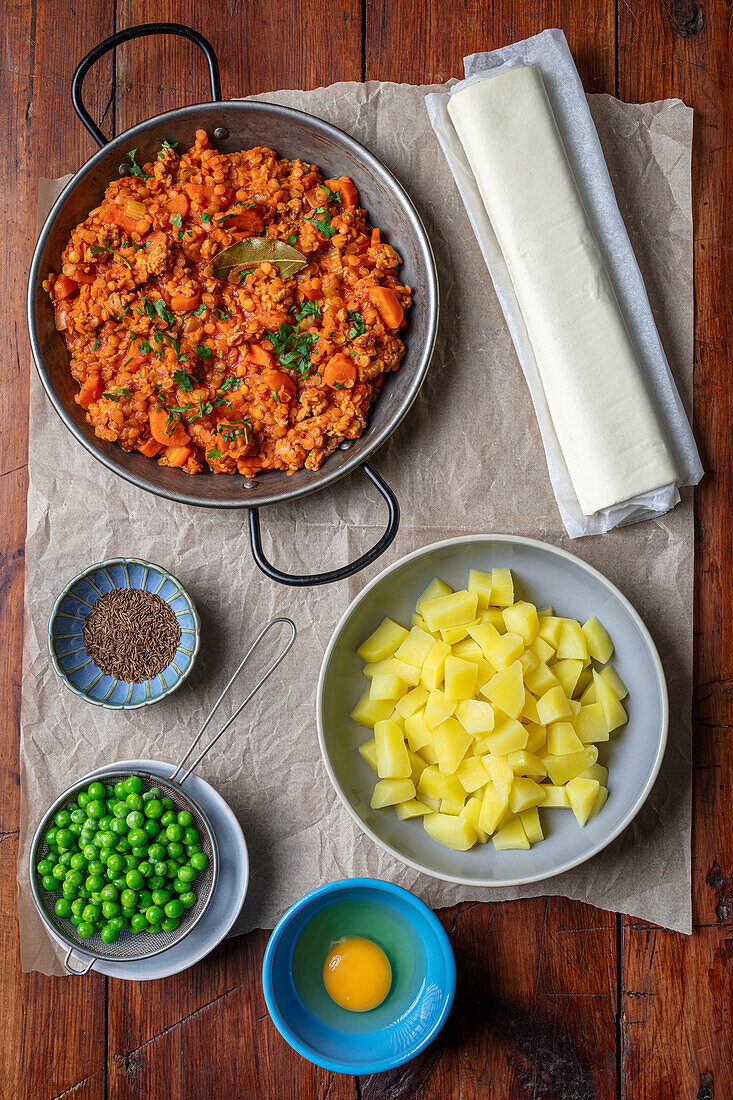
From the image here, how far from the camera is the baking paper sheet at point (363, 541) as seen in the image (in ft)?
7.98

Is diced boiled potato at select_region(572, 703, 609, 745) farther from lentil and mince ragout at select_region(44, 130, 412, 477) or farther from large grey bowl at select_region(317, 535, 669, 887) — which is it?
lentil and mince ragout at select_region(44, 130, 412, 477)

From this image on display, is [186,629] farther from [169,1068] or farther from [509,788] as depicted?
[169,1068]

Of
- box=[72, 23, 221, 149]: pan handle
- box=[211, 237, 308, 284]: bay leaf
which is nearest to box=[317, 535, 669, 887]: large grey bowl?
box=[211, 237, 308, 284]: bay leaf

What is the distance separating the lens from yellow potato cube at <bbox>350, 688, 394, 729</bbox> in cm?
234

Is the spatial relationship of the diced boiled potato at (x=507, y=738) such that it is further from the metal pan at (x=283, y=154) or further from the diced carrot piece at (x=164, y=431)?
the diced carrot piece at (x=164, y=431)

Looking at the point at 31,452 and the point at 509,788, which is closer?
the point at 509,788

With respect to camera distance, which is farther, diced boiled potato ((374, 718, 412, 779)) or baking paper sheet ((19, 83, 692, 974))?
baking paper sheet ((19, 83, 692, 974))

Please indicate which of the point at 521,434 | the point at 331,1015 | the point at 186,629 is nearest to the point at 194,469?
the point at 186,629

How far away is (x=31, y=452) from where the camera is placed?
2.48m

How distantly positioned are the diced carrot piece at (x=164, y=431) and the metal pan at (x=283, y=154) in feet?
0.31

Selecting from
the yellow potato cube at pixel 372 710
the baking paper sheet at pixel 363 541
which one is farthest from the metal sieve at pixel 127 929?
the yellow potato cube at pixel 372 710

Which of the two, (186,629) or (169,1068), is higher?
(186,629)

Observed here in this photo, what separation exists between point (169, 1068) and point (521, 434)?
2.27 metres

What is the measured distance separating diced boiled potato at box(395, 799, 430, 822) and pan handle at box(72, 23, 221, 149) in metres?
2.15
